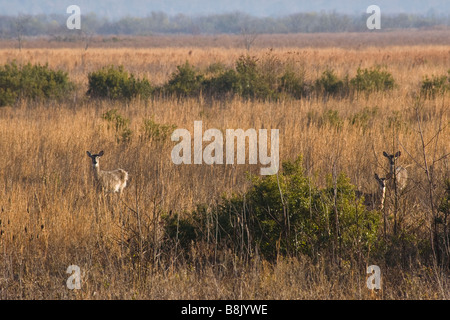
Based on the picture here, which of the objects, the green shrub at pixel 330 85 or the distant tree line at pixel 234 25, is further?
the distant tree line at pixel 234 25

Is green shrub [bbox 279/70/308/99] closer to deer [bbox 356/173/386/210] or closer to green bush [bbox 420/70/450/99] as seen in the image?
green bush [bbox 420/70/450/99]

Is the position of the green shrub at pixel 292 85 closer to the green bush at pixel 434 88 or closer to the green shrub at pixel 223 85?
the green shrub at pixel 223 85

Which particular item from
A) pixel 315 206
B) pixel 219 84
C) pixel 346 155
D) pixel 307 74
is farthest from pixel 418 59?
pixel 315 206

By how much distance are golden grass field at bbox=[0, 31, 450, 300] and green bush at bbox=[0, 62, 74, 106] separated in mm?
1911

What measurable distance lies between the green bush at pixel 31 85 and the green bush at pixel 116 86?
0.95 m

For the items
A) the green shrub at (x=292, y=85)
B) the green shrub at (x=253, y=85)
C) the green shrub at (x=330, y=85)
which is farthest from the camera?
the green shrub at (x=292, y=85)

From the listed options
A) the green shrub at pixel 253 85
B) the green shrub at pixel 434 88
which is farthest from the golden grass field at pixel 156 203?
the green shrub at pixel 253 85

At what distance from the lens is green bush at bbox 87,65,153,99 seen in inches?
618

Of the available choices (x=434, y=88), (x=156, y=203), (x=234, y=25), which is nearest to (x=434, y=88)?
(x=434, y=88)

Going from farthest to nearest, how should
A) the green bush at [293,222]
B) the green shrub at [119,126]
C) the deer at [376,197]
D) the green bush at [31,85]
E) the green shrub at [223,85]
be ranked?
the green shrub at [223,85] → the green bush at [31,85] → the green shrub at [119,126] → the deer at [376,197] → the green bush at [293,222]

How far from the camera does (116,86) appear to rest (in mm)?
16078

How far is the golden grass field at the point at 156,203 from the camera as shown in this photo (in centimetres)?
470

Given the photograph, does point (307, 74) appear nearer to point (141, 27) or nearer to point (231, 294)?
point (231, 294)

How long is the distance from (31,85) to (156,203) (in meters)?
10.8
